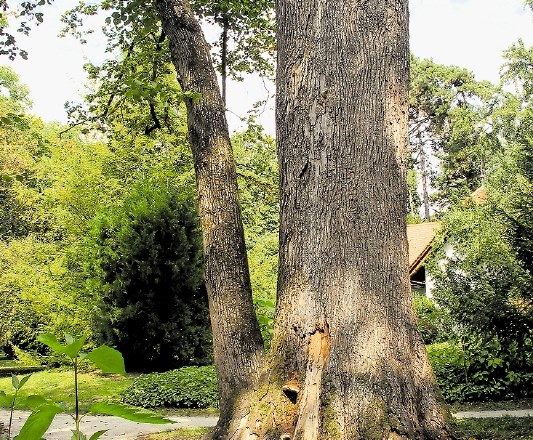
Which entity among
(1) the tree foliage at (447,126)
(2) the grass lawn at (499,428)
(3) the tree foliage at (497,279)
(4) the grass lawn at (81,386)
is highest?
(1) the tree foliage at (447,126)

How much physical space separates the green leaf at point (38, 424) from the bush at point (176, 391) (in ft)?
33.7

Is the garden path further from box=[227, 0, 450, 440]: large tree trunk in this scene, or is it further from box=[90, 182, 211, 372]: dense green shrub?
box=[227, 0, 450, 440]: large tree trunk

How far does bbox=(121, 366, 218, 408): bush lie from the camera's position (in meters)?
10.8

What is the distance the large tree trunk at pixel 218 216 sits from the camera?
3907 mm

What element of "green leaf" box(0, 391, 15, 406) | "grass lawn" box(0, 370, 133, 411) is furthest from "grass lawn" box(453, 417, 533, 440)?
"grass lawn" box(0, 370, 133, 411)

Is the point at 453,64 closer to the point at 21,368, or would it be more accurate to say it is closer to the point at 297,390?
the point at 21,368

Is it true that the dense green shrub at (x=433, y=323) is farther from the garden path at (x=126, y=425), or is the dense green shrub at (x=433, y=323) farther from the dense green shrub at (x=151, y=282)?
the dense green shrub at (x=151, y=282)

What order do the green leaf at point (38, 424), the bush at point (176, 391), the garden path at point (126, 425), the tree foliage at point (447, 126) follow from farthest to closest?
the tree foliage at point (447, 126) < the bush at point (176, 391) < the garden path at point (126, 425) < the green leaf at point (38, 424)

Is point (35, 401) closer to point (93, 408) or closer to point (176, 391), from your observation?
point (93, 408)

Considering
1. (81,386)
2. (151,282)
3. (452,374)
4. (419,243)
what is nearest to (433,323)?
(452,374)

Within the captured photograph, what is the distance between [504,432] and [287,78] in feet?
17.0

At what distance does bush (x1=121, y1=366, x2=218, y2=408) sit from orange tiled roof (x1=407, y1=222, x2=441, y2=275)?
1519cm

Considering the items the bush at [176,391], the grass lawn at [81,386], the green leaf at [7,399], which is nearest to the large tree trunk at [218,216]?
the green leaf at [7,399]

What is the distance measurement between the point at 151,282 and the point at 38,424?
1394cm
